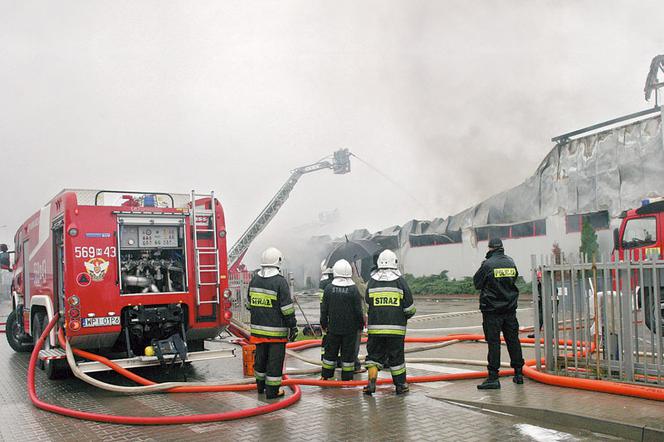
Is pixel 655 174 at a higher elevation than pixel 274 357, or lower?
higher

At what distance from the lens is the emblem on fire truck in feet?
25.3

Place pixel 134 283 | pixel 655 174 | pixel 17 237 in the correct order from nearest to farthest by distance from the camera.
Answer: pixel 134 283 < pixel 17 237 < pixel 655 174

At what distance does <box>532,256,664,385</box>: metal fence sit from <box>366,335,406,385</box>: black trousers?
163 centimetres

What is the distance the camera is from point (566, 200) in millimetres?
24203

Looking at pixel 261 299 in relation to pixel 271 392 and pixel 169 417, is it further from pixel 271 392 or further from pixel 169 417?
pixel 169 417

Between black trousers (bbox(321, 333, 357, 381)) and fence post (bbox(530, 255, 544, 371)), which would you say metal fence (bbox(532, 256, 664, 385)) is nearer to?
fence post (bbox(530, 255, 544, 371))

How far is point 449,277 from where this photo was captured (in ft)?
101

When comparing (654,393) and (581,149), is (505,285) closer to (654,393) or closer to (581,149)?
(654,393)

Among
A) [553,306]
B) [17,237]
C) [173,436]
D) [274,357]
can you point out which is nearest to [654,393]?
[553,306]

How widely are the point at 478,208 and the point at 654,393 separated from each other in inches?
949

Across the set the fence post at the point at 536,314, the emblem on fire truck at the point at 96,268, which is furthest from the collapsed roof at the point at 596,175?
the emblem on fire truck at the point at 96,268

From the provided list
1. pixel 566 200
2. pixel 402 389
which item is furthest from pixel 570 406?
pixel 566 200

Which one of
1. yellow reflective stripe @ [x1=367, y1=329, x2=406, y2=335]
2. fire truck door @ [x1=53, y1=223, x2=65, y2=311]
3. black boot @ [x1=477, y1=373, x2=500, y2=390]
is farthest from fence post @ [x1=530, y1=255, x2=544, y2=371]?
fire truck door @ [x1=53, y1=223, x2=65, y2=311]

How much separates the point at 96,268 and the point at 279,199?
17325mm
